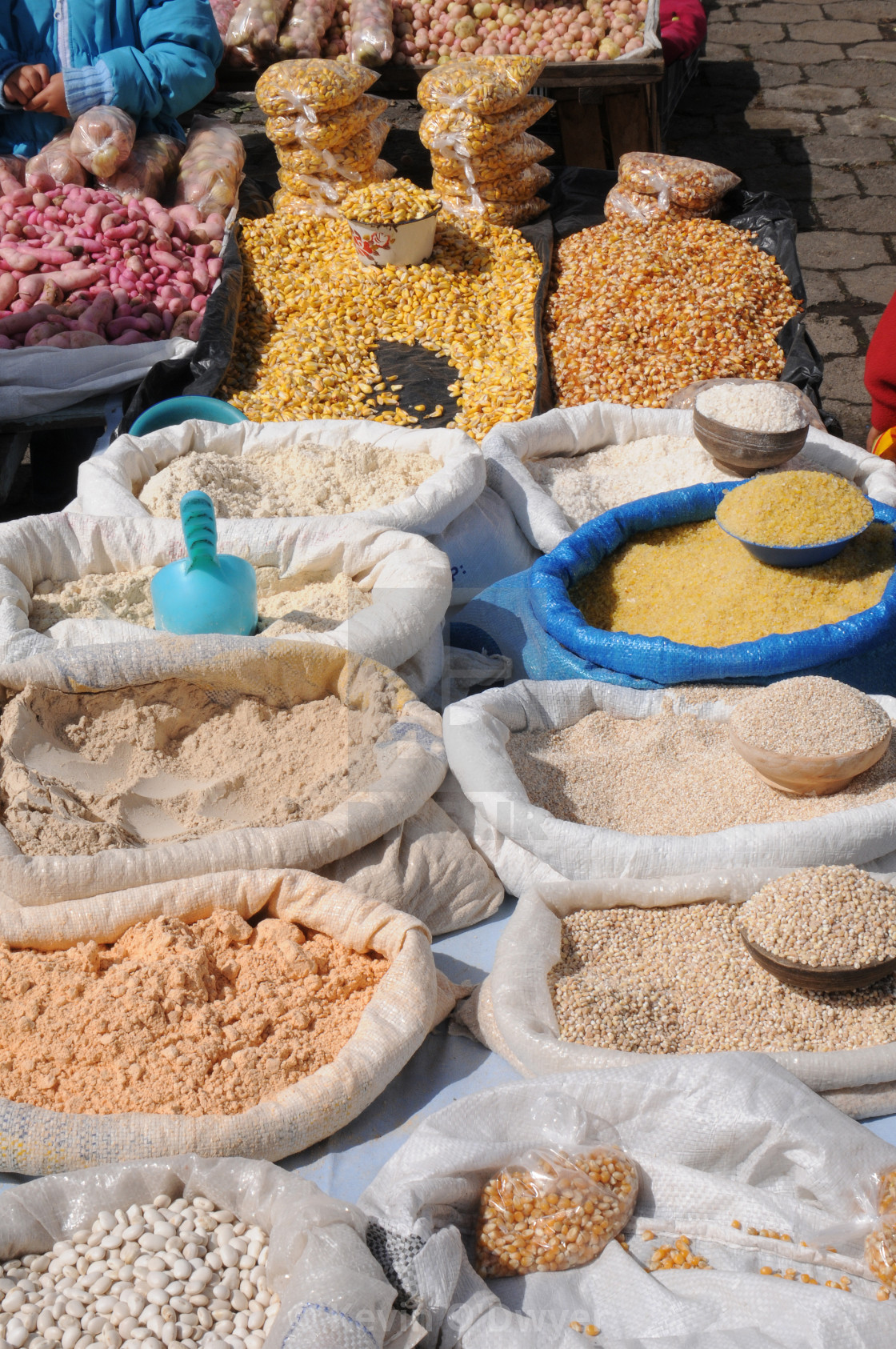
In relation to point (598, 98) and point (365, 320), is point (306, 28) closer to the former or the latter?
point (598, 98)

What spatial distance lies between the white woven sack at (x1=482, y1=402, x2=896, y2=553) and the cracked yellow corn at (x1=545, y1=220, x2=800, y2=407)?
0.63ft

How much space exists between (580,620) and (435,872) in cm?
61

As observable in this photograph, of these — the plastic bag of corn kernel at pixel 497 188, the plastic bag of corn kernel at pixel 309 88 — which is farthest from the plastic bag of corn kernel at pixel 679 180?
the plastic bag of corn kernel at pixel 309 88

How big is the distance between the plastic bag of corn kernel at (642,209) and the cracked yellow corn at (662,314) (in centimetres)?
8

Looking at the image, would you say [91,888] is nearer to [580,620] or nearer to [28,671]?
[28,671]

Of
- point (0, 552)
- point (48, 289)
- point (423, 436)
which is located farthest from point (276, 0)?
point (0, 552)

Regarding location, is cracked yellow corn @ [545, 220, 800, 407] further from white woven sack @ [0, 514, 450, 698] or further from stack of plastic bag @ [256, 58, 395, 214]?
white woven sack @ [0, 514, 450, 698]

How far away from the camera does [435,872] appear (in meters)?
1.61

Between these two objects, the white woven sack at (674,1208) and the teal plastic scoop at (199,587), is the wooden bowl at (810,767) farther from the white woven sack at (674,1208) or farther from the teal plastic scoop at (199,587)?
the teal plastic scoop at (199,587)

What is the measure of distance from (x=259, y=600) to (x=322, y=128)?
211cm

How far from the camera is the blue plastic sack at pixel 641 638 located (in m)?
1.86

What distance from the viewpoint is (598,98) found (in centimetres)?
427

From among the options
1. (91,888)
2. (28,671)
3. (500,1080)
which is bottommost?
(500,1080)

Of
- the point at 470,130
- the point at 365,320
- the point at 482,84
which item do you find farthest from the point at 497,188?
the point at 365,320
